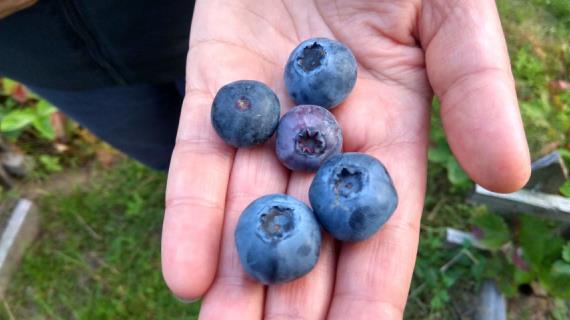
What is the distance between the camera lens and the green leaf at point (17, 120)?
3254 millimetres

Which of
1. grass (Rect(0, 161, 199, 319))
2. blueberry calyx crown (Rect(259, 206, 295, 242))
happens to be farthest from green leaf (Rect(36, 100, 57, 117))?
blueberry calyx crown (Rect(259, 206, 295, 242))

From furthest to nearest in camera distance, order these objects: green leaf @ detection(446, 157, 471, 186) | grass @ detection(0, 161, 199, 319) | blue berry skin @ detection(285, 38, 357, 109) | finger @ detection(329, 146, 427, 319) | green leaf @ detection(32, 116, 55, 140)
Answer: green leaf @ detection(32, 116, 55, 140)
grass @ detection(0, 161, 199, 319)
green leaf @ detection(446, 157, 471, 186)
blue berry skin @ detection(285, 38, 357, 109)
finger @ detection(329, 146, 427, 319)

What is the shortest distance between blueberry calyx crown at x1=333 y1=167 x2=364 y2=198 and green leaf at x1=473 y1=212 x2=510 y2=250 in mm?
1106

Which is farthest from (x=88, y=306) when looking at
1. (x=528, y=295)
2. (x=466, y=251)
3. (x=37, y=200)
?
(x=528, y=295)

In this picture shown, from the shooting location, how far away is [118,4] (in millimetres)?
2135

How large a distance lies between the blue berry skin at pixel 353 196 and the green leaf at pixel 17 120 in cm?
221

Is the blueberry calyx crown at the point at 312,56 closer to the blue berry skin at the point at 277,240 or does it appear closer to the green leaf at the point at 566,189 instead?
the blue berry skin at the point at 277,240

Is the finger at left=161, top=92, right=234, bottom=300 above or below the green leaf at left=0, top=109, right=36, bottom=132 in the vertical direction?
above

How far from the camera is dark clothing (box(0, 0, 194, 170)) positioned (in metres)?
2.12

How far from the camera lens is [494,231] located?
8.45ft

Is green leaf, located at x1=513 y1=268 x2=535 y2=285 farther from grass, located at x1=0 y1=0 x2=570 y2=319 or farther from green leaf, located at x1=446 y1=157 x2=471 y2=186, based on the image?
green leaf, located at x1=446 y1=157 x2=471 y2=186

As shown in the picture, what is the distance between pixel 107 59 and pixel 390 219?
51.6 inches

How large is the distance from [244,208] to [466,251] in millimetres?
1448

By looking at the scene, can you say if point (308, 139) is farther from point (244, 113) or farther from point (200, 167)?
point (200, 167)
